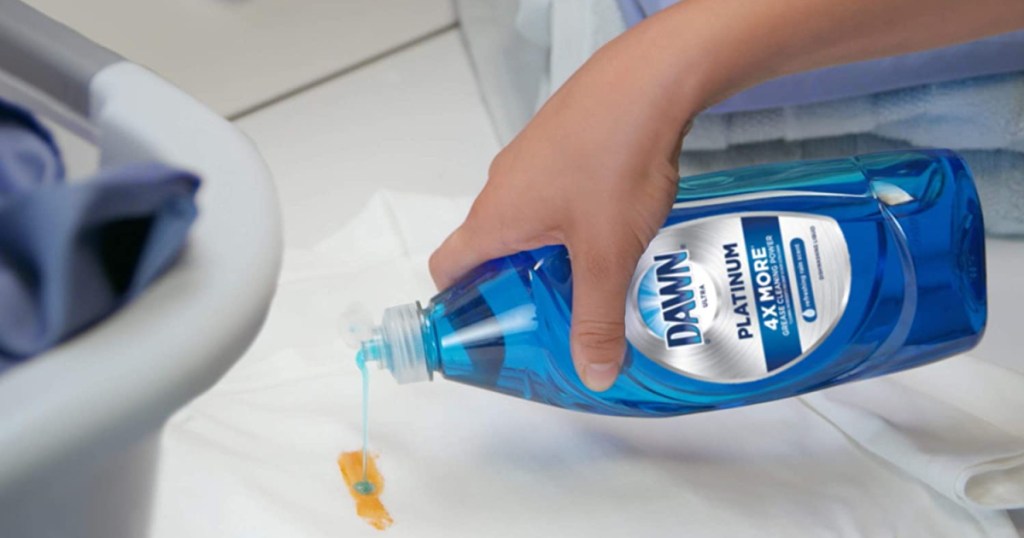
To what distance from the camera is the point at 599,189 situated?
43cm

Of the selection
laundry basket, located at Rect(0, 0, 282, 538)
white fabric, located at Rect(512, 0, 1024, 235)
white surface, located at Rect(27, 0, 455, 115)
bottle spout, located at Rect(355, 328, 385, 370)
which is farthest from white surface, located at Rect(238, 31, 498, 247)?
laundry basket, located at Rect(0, 0, 282, 538)

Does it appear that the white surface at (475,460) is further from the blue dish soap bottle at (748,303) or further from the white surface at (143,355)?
the white surface at (143,355)

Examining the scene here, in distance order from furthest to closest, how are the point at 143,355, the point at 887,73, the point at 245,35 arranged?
the point at 245,35, the point at 887,73, the point at 143,355

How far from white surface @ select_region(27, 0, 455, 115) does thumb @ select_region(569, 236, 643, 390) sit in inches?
14.8

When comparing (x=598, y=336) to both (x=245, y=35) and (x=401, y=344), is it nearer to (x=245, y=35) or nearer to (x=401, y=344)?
(x=401, y=344)

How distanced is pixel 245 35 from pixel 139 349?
560 millimetres

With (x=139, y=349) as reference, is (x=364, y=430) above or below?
below

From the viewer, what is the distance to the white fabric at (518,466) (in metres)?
0.49

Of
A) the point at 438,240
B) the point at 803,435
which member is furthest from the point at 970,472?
the point at 438,240

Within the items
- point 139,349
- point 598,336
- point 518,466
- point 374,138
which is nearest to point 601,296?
point 598,336

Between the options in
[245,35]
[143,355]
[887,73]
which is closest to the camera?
[143,355]

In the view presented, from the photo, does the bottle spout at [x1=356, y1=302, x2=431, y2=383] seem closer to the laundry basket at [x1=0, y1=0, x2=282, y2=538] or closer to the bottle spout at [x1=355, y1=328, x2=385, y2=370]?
the bottle spout at [x1=355, y1=328, x2=385, y2=370]

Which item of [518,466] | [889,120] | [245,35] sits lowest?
[518,466]

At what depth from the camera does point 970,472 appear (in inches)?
19.3
